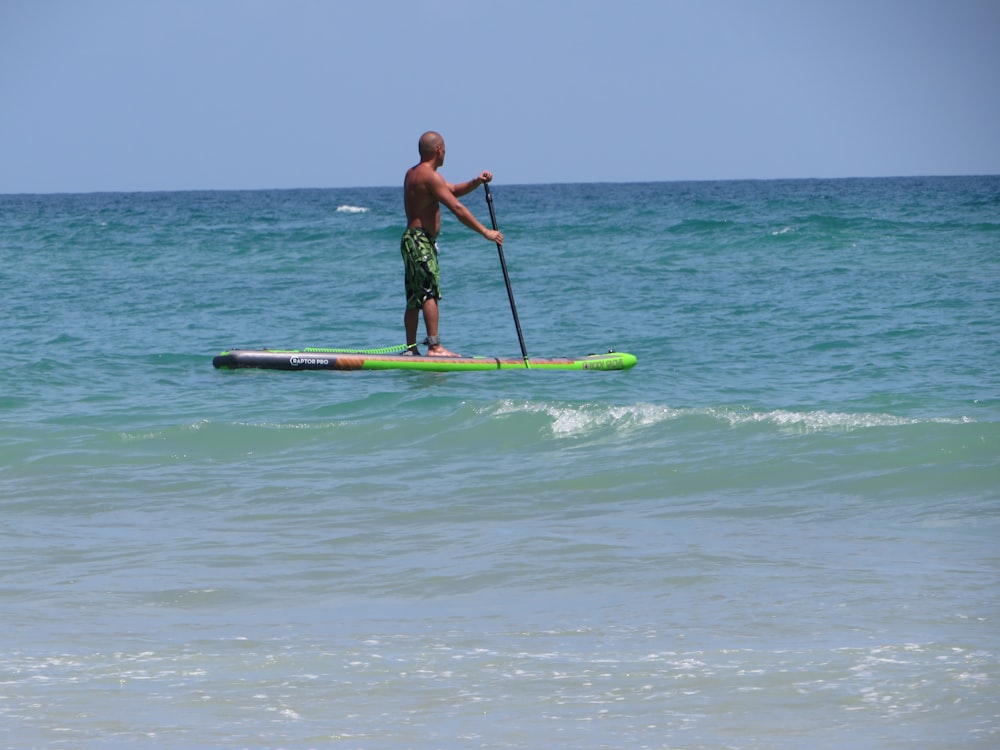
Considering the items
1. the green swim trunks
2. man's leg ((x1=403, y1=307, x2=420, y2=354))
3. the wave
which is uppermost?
the green swim trunks

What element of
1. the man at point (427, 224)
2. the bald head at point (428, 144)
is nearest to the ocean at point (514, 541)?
the man at point (427, 224)

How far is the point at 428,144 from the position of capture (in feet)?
31.9

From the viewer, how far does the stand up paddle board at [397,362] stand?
9.66 m

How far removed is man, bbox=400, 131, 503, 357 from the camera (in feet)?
31.8

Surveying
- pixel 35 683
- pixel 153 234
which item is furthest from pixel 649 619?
pixel 153 234

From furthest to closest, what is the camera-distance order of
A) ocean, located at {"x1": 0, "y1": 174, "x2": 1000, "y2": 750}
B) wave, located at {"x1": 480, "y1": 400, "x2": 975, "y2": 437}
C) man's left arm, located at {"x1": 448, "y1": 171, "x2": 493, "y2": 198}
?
1. man's left arm, located at {"x1": 448, "y1": 171, "x2": 493, "y2": 198}
2. wave, located at {"x1": 480, "y1": 400, "x2": 975, "y2": 437}
3. ocean, located at {"x1": 0, "y1": 174, "x2": 1000, "y2": 750}

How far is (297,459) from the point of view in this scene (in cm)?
705

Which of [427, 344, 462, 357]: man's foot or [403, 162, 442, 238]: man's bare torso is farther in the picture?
[427, 344, 462, 357]: man's foot

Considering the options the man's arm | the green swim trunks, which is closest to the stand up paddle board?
the green swim trunks

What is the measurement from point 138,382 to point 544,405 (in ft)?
11.0

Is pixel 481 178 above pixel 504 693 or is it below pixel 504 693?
above

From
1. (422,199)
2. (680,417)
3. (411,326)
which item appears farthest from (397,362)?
(680,417)

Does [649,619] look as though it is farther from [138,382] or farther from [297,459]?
[138,382]

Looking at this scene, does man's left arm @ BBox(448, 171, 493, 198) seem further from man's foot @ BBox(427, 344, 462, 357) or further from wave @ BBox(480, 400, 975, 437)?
wave @ BBox(480, 400, 975, 437)
